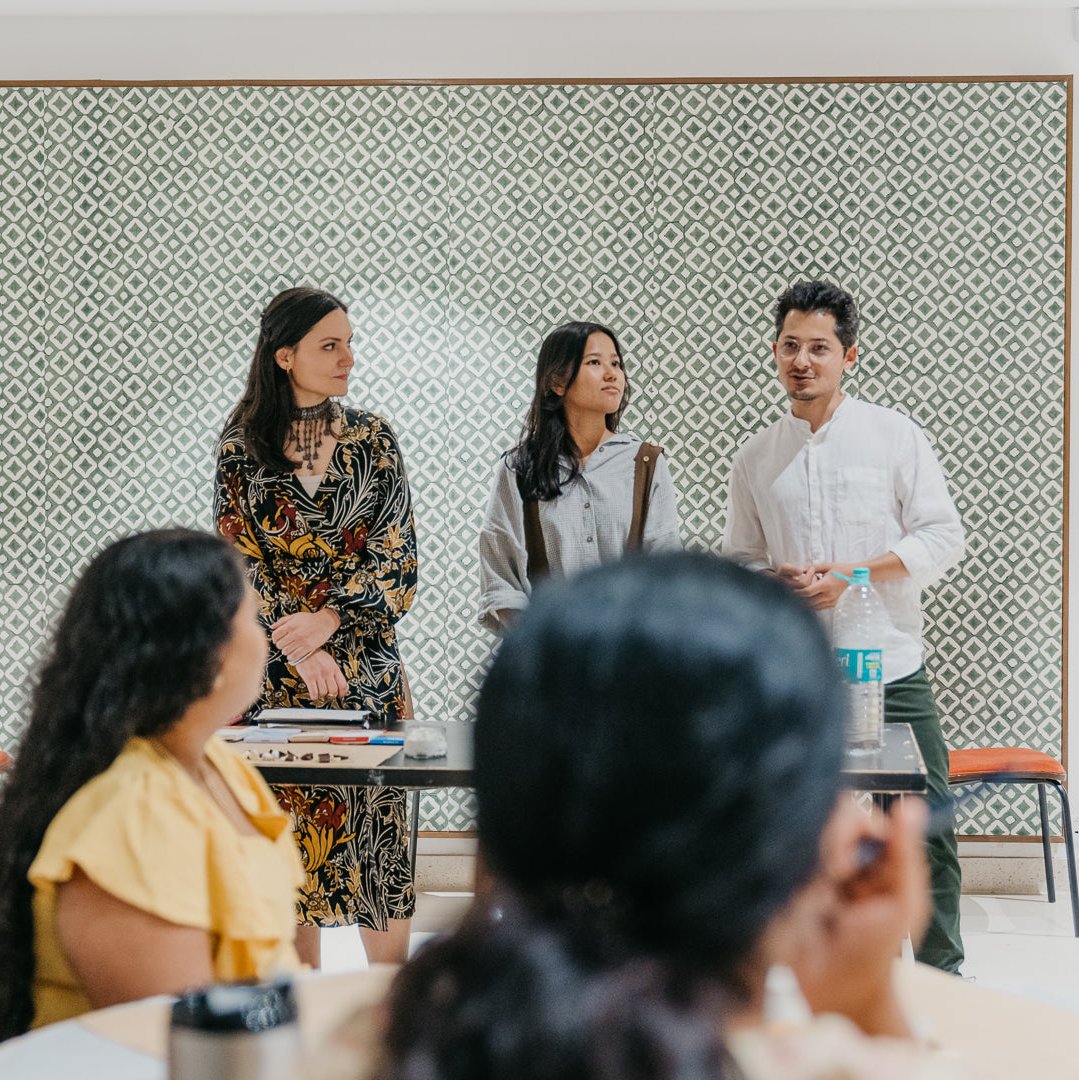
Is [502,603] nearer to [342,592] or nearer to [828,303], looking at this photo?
[342,592]

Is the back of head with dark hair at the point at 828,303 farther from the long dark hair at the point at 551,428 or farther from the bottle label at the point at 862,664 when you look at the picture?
the bottle label at the point at 862,664

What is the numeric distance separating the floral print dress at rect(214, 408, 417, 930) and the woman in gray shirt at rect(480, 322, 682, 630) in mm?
300

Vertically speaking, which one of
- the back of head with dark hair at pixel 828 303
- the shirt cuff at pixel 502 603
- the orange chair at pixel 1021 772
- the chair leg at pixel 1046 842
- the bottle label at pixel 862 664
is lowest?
the chair leg at pixel 1046 842

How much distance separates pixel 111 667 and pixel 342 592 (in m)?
1.75

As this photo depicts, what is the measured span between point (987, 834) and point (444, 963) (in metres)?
4.20

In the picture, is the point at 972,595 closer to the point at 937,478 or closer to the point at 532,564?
the point at 937,478

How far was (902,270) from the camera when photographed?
4.42 meters

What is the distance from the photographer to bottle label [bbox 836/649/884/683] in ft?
9.11

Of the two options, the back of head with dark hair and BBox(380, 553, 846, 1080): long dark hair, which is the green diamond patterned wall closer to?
the back of head with dark hair

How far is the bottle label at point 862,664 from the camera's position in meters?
2.78

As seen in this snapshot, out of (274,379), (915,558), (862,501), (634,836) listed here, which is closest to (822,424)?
(862,501)

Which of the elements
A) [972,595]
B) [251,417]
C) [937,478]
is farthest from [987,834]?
[251,417]

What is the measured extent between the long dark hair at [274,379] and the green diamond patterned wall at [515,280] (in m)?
1.13

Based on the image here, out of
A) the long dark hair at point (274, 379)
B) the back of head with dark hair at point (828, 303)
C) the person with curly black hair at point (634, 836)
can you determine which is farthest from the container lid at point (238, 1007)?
the back of head with dark hair at point (828, 303)
